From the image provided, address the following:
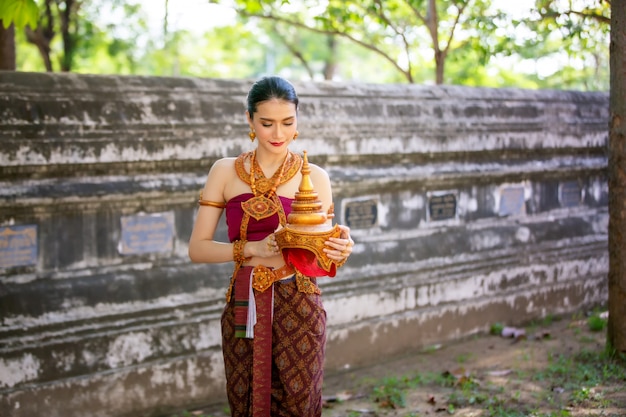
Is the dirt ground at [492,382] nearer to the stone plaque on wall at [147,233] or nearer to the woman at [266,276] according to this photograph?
the stone plaque on wall at [147,233]

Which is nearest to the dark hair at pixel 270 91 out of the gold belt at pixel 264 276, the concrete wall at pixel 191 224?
the gold belt at pixel 264 276

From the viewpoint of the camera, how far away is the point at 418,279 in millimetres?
5133

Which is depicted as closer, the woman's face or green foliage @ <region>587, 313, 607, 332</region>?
the woman's face

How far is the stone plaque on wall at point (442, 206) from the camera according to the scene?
5.27 meters

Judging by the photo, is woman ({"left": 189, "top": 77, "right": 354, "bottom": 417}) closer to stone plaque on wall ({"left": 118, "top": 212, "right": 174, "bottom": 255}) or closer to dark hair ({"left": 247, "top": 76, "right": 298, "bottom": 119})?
dark hair ({"left": 247, "top": 76, "right": 298, "bottom": 119})

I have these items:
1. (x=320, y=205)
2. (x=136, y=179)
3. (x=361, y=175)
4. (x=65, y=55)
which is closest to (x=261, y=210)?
(x=320, y=205)

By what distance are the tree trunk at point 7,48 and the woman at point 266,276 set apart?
148 inches

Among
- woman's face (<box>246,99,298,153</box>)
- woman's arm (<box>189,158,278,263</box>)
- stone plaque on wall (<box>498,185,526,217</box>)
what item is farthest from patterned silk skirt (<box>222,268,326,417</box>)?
stone plaque on wall (<box>498,185,526,217</box>)

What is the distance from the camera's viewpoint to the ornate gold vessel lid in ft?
8.06

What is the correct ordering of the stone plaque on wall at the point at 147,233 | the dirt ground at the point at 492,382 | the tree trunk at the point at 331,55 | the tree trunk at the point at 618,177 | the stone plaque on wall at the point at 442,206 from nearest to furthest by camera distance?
1. the stone plaque on wall at the point at 147,233
2. the dirt ground at the point at 492,382
3. the tree trunk at the point at 618,177
4. the stone plaque on wall at the point at 442,206
5. the tree trunk at the point at 331,55

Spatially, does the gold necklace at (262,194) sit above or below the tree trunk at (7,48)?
below

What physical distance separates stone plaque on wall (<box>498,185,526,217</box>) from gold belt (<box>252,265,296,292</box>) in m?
3.34

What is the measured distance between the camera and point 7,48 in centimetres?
582

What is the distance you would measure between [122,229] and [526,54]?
6253mm
